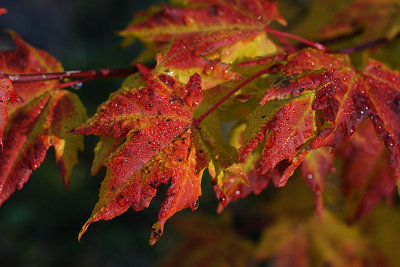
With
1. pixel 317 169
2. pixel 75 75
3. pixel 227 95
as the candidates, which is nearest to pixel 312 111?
pixel 227 95

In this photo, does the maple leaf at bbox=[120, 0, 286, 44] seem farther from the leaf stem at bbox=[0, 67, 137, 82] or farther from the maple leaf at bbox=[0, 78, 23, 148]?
the maple leaf at bbox=[0, 78, 23, 148]

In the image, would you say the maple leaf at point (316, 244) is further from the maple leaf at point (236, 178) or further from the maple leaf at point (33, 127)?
the maple leaf at point (33, 127)

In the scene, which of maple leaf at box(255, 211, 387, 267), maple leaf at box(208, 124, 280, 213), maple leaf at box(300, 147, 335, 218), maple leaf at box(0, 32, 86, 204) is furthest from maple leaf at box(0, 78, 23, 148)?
maple leaf at box(255, 211, 387, 267)

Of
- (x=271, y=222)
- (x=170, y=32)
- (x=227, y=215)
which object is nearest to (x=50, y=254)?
(x=227, y=215)

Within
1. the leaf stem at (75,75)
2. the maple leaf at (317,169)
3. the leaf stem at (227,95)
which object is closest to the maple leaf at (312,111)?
the leaf stem at (227,95)

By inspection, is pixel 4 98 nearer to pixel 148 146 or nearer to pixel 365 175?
pixel 148 146

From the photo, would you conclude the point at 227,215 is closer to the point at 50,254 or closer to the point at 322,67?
the point at 322,67
